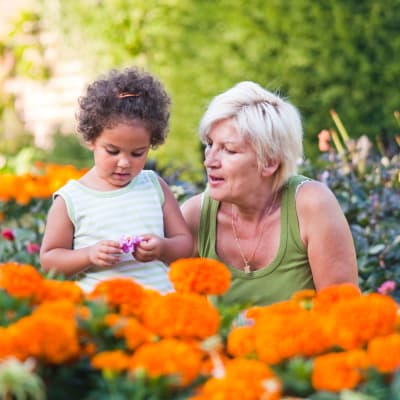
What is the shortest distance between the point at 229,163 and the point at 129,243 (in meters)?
0.50

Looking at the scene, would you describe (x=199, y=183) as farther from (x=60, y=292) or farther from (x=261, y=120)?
(x=60, y=292)

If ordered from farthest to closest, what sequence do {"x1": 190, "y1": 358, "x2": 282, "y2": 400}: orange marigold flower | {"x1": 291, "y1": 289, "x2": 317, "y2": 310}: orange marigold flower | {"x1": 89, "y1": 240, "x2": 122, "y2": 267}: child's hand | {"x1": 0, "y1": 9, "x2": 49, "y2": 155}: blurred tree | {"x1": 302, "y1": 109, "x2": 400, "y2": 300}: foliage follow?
{"x1": 0, "y1": 9, "x2": 49, "y2": 155}: blurred tree
{"x1": 302, "y1": 109, "x2": 400, "y2": 300}: foliage
{"x1": 89, "y1": 240, "x2": 122, "y2": 267}: child's hand
{"x1": 291, "y1": 289, "x2": 317, "y2": 310}: orange marigold flower
{"x1": 190, "y1": 358, "x2": 282, "y2": 400}: orange marigold flower

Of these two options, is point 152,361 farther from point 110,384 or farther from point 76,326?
point 76,326

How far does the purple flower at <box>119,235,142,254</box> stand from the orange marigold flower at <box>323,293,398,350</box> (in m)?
1.18

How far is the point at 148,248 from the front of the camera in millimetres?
2811

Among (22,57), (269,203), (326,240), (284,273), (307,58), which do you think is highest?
(22,57)

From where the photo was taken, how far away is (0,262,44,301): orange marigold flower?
1.72 meters

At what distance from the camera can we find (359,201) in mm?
4383

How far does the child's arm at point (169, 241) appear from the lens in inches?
111

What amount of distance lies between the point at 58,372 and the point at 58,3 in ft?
29.5

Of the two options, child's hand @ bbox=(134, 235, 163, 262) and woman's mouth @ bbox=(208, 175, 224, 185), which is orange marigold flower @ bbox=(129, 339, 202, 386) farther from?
woman's mouth @ bbox=(208, 175, 224, 185)

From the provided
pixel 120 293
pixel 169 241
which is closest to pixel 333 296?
pixel 120 293

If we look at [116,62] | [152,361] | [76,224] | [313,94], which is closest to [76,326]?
[152,361]

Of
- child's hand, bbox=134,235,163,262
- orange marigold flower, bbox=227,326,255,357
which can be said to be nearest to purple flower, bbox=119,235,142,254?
child's hand, bbox=134,235,163,262
